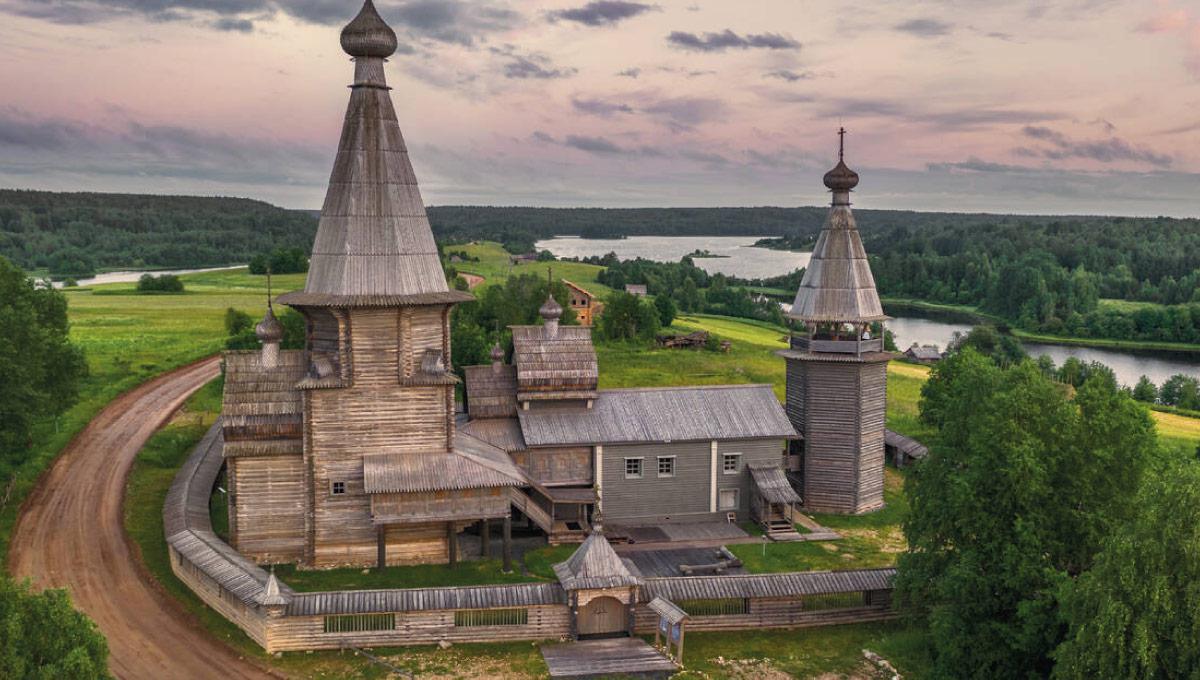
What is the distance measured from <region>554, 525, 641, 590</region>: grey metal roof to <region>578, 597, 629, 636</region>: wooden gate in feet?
2.73

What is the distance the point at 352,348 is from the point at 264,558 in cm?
738

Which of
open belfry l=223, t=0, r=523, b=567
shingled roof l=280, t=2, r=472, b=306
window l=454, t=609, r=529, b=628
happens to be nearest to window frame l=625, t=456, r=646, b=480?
open belfry l=223, t=0, r=523, b=567

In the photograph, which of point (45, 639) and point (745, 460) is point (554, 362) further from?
point (45, 639)

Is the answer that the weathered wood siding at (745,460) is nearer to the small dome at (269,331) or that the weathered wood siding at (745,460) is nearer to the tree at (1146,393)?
the small dome at (269,331)

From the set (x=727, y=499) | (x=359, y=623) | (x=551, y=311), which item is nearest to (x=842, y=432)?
(x=727, y=499)

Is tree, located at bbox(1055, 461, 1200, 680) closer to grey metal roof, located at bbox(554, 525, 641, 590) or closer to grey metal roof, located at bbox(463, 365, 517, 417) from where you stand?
grey metal roof, located at bbox(554, 525, 641, 590)

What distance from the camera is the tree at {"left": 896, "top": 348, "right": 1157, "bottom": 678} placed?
20.3m

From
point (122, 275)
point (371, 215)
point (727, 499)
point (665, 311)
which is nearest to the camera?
point (371, 215)

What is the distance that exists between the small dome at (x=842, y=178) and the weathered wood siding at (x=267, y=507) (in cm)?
2256

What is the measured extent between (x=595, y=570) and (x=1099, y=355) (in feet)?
313

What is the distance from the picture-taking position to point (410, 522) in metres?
27.8

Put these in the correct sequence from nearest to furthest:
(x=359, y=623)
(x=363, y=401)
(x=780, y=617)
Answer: (x=359, y=623), (x=780, y=617), (x=363, y=401)

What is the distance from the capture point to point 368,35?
92.5ft

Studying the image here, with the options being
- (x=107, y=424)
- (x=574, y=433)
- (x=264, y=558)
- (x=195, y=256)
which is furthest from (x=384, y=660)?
(x=195, y=256)
